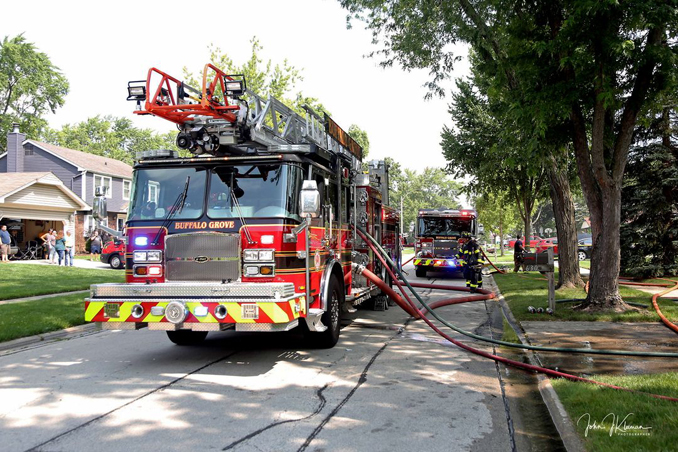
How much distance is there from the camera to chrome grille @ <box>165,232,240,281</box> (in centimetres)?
634

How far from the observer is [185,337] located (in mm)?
7824

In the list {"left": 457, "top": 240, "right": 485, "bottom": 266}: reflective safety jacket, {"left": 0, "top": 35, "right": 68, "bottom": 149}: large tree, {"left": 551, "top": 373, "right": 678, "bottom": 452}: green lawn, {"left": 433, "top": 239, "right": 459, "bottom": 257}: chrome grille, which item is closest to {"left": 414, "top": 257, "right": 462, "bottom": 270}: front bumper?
{"left": 433, "top": 239, "right": 459, "bottom": 257}: chrome grille

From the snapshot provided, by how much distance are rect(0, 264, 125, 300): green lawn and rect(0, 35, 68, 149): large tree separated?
1350 inches

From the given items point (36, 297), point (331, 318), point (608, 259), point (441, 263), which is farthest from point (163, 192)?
point (441, 263)

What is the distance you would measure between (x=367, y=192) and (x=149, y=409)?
591 centimetres

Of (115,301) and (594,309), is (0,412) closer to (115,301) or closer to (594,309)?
(115,301)

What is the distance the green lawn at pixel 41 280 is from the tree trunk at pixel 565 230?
12511mm

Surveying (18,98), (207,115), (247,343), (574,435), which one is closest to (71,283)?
(247,343)

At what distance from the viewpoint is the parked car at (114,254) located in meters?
23.6

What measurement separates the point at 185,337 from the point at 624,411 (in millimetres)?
5776

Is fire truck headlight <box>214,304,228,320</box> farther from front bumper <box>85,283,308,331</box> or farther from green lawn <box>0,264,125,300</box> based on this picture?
green lawn <box>0,264,125,300</box>

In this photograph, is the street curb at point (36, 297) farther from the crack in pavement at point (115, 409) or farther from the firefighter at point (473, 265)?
the firefighter at point (473, 265)

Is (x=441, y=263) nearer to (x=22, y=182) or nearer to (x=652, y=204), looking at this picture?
(x=652, y=204)

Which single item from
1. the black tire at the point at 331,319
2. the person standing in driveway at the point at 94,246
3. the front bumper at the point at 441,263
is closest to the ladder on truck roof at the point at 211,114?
the black tire at the point at 331,319
